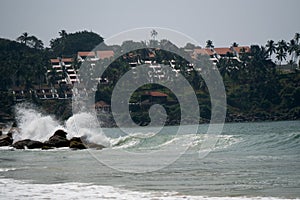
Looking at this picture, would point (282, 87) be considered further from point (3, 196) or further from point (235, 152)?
point (3, 196)

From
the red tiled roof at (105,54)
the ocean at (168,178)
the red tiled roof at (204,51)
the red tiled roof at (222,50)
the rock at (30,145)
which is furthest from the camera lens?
the red tiled roof at (222,50)

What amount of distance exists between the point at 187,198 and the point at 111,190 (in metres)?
2.76

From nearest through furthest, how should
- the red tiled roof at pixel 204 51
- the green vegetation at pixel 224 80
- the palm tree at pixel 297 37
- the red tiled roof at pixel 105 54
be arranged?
the green vegetation at pixel 224 80 → the palm tree at pixel 297 37 → the red tiled roof at pixel 204 51 → the red tiled roof at pixel 105 54

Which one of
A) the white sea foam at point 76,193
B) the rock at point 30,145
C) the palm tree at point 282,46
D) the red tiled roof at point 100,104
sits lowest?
the white sea foam at point 76,193

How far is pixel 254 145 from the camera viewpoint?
34.0 meters

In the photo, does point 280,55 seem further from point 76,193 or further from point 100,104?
point 76,193

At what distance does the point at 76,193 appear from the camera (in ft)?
52.1

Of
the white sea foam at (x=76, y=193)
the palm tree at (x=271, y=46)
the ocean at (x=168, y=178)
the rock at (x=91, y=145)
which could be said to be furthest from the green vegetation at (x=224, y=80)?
the white sea foam at (x=76, y=193)

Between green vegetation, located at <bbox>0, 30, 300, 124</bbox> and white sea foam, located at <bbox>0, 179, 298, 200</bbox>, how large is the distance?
94738 mm

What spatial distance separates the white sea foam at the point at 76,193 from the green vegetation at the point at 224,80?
94.7 metres

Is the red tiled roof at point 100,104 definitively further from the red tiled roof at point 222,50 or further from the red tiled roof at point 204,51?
the red tiled roof at point 222,50

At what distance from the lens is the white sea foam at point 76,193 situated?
49.0 feet

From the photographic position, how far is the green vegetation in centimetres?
11619

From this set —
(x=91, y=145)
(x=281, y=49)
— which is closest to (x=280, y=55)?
(x=281, y=49)
